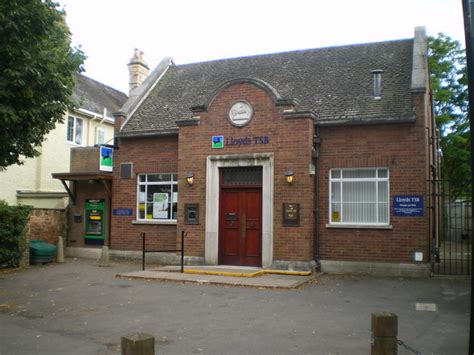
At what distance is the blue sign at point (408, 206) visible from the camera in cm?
1393

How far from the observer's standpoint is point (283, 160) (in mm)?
14719

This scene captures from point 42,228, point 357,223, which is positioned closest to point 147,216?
point 42,228

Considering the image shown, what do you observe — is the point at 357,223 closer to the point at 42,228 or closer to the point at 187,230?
the point at 187,230

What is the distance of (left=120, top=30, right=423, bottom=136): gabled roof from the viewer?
49.9 feet

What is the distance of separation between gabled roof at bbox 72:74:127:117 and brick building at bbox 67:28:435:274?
9097 millimetres

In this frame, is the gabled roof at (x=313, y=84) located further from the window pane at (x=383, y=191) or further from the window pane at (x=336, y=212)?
the window pane at (x=336, y=212)

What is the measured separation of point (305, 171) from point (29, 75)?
25.7 feet

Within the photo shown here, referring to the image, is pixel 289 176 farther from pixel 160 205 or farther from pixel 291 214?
pixel 160 205

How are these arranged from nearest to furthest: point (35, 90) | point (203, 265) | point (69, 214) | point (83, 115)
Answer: point (35, 90)
point (203, 265)
point (69, 214)
point (83, 115)

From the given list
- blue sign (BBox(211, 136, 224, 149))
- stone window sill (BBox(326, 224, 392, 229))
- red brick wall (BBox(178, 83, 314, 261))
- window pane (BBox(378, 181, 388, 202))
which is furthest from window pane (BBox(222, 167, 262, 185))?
window pane (BBox(378, 181, 388, 202))

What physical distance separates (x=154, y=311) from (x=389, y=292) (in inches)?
209

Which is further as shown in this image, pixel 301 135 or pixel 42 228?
pixel 42 228

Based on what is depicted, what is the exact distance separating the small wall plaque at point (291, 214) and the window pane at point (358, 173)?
178 cm

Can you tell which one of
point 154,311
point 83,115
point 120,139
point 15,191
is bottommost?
point 154,311
